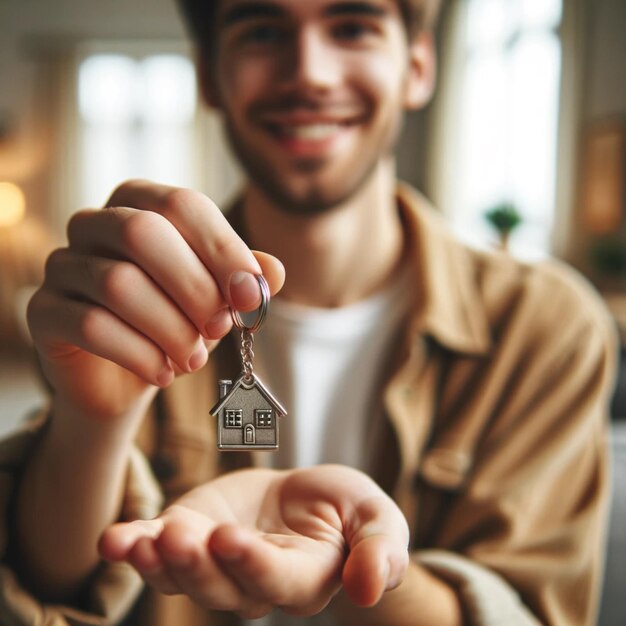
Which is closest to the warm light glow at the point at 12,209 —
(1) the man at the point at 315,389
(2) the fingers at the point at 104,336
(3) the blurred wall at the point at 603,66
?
(1) the man at the point at 315,389

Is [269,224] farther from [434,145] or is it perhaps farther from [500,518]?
[434,145]

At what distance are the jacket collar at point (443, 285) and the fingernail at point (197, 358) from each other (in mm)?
235

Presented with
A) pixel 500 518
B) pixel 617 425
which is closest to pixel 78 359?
pixel 500 518

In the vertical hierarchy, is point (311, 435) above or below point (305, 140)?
below

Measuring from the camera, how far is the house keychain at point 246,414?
0.21 m

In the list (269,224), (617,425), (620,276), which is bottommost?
(620,276)

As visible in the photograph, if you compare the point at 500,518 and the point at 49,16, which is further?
the point at 49,16

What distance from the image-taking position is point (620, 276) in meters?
2.26

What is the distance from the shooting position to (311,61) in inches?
13.7

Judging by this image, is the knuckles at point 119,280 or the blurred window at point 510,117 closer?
the knuckles at point 119,280

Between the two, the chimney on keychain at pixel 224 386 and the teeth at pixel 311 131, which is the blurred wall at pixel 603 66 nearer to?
the teeth at pixel 311 131

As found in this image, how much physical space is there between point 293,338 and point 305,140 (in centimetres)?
14

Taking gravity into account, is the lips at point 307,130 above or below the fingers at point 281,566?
above

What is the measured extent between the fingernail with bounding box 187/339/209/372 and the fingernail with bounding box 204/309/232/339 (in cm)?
1
